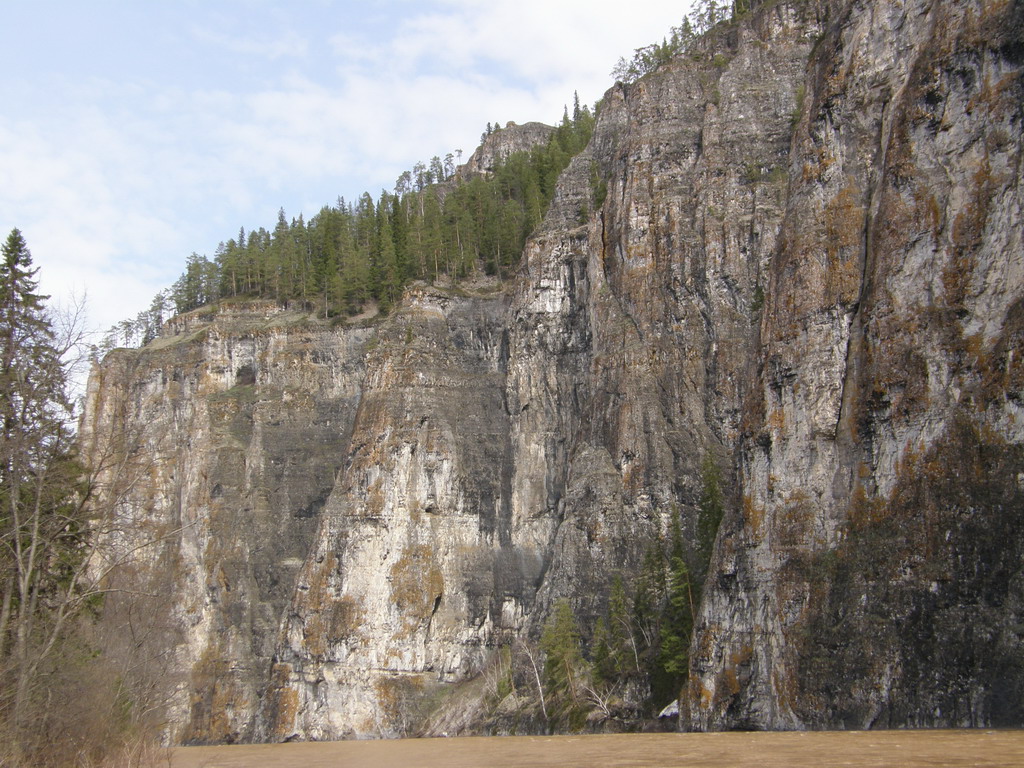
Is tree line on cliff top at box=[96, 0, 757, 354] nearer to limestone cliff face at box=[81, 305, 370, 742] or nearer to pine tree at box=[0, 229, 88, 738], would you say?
limestone cliff face at box=[81, 305, 370, 742]

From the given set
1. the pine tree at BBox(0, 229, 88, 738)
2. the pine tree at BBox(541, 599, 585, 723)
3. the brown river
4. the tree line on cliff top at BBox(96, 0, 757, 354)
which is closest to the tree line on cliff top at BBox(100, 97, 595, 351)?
the tree line on cliff top at BBox(96, 0, 757, 354)

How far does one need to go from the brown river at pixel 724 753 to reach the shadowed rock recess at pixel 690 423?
313 centimetres

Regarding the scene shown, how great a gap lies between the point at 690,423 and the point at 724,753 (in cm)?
3065

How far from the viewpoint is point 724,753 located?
25.0 metres

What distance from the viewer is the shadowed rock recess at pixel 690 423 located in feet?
101

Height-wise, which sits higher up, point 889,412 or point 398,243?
point 398,243

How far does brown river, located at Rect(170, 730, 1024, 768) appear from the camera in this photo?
2027cm

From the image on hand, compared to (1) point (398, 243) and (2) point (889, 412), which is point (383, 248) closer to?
(1) point (398, 243)

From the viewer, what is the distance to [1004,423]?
2925 cm

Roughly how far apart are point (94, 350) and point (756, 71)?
52.8 m

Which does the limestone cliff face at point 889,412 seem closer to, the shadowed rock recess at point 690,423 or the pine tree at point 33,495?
the shadowed rock recess at point 690,423

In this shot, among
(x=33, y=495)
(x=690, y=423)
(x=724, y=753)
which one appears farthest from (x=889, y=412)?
(x=33, y=495)

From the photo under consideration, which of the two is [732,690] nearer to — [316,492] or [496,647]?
[496,647]

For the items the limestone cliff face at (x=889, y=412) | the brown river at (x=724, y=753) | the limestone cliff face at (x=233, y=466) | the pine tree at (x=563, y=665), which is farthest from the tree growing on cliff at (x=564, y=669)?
the limestone cliff face at (x=233, y=466)
